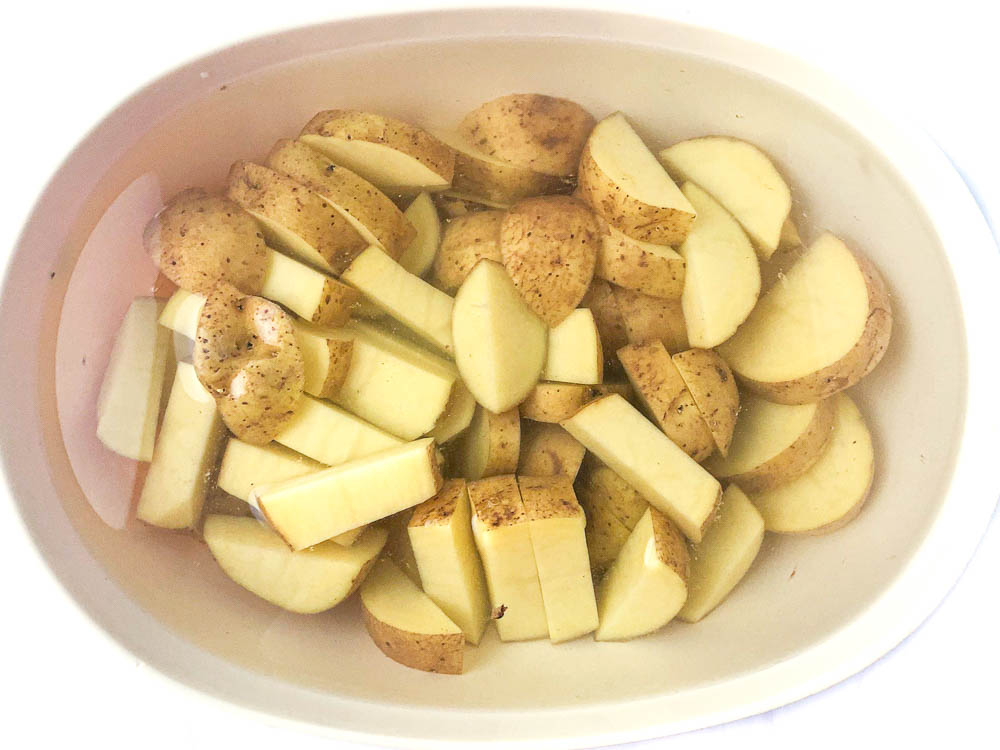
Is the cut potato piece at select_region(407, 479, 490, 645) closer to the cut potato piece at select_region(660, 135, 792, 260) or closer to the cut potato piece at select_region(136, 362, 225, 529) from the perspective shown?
the cut potato piece at select_region(136, 362, 225, 529)

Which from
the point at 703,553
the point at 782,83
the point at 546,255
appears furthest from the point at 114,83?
the point at 703,553

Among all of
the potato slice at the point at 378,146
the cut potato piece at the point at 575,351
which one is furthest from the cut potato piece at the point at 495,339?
the potato slice at the point at 378,146

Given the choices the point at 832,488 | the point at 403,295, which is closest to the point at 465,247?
the point at 403,295

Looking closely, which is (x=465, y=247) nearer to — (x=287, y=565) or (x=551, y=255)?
(x=551, y=255)

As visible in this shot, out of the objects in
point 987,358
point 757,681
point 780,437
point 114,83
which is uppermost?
point 114,83

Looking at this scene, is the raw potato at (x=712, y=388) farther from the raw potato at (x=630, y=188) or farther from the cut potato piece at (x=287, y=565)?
the cut potato piece at (x=287, y=565)

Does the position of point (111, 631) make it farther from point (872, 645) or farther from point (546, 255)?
point (872, 645)
